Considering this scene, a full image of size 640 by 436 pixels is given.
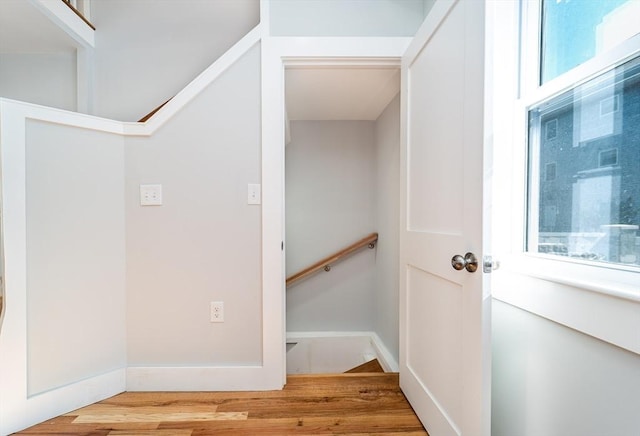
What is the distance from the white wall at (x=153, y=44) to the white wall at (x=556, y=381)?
2465 mm

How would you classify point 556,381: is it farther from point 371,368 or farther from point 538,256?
point 371,368

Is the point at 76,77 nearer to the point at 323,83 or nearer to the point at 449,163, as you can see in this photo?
the point at 323,83

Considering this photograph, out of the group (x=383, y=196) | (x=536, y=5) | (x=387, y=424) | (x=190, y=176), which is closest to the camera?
(x=536, y=5)

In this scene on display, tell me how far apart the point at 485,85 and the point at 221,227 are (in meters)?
1.42

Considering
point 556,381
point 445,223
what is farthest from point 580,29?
point 556,381

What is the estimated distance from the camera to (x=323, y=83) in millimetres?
2035

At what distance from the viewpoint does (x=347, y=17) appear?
170 cm

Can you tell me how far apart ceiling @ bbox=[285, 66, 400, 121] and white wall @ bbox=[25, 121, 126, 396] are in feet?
4.04

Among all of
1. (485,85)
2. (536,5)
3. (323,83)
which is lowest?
(485,85)

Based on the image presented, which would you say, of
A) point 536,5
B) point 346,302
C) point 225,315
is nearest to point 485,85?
point 536,5

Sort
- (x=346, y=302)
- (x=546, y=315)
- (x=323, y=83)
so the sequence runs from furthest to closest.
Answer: (x=346, y=302)
(x=323, y=83)
(x=546, y=315)

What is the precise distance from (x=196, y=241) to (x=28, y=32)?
179 cm

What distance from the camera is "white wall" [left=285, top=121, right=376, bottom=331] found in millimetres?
2893

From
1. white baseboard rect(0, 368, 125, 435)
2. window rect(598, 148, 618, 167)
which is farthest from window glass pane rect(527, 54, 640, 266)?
white baseboard rect(0, 368, 125, 435)
